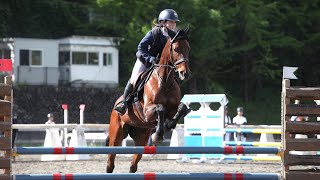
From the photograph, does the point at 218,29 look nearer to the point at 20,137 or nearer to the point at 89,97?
the point at 89,97

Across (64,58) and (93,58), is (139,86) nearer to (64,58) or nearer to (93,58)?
(64,58)

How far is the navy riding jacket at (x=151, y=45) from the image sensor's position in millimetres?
11555

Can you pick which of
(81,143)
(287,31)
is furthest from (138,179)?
(287,31)

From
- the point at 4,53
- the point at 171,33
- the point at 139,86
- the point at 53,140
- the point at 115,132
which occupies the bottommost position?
the point at 53,140

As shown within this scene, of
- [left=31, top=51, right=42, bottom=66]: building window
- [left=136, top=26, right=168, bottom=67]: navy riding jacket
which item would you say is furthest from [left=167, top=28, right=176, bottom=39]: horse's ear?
[left=31, top=51, right=42, bottom=66]: building window

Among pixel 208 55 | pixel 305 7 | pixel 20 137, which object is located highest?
pixel 305 7

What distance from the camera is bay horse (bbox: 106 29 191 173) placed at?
34.6 ft

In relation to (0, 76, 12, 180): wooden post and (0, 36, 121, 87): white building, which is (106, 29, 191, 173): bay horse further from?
(0, 36, 121, 87): white building

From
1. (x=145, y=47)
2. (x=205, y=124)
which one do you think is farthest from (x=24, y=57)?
(x=145, y=47)

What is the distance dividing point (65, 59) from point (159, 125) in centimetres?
4137

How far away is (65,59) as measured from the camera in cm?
5134

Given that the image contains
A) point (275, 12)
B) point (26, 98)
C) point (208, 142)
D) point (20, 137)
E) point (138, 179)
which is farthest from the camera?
point (275, 12)

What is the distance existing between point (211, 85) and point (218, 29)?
409cm

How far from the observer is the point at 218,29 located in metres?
49.8
